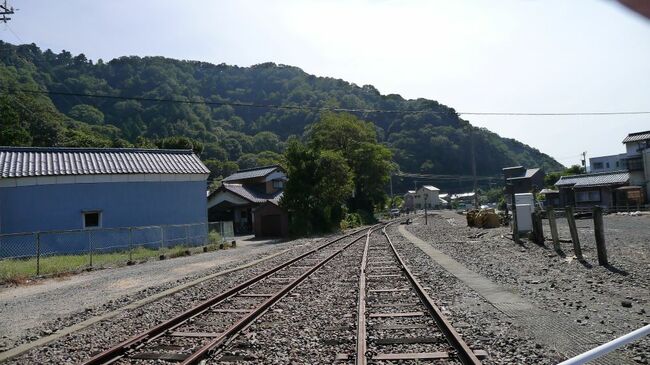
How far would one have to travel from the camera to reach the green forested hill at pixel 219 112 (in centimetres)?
6631

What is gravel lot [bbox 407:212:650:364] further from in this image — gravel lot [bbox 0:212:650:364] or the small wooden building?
the small wooden building

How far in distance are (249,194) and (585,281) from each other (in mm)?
37962

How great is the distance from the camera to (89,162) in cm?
2828

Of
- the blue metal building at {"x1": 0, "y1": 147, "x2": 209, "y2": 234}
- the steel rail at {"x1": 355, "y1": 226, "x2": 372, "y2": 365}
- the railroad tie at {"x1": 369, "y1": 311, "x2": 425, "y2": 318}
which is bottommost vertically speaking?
the railroad tie at {"x1": 369, "y1": 311, "x2": 425, "y2": 318}

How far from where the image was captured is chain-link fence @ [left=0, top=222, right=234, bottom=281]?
55.0ft

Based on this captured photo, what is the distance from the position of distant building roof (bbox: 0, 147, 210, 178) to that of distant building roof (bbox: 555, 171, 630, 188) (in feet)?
131

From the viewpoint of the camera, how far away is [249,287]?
11.6 metres

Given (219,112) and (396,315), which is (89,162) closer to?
(396,315)

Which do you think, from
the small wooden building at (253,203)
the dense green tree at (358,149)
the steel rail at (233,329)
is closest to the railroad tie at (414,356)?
the steel rail at (233,329)

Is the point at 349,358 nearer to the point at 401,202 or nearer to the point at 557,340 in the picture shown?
the point at 557,340

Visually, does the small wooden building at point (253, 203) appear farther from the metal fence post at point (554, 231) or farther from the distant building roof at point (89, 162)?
the metal fence post at point (554, 231)

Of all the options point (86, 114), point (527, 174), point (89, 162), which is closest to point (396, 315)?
point (89, 162)

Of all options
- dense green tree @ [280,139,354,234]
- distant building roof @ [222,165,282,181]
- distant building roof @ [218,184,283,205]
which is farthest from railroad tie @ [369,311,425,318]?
distant building roof @ [222,165,282,181]

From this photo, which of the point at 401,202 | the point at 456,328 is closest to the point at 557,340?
the point at 456,328
